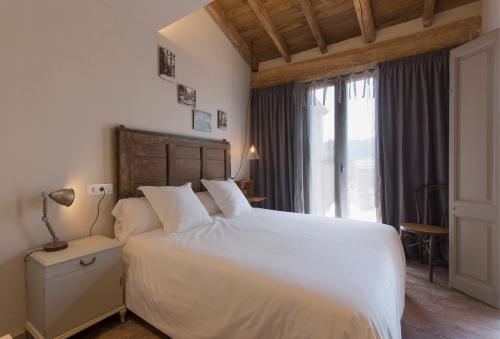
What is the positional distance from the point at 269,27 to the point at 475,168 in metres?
2.86

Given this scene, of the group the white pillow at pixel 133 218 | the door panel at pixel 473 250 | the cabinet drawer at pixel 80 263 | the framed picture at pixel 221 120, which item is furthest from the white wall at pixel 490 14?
the cabinet drawer at pixel 80 263

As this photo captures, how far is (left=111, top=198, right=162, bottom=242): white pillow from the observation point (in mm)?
2014

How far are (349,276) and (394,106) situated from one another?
105 inches

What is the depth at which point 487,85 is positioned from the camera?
2104 millimetres

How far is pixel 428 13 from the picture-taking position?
2.77 meters

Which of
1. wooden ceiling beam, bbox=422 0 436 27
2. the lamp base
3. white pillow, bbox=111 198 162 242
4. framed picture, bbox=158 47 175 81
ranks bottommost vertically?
the lamp base

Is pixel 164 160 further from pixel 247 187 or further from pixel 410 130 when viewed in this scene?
pixel 410 130

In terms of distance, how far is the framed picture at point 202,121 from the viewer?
3.09m

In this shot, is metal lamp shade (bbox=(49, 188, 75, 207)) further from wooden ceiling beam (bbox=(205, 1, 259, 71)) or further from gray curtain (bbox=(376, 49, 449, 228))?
gray curtain (bbox=(376, 49, 449, 228))

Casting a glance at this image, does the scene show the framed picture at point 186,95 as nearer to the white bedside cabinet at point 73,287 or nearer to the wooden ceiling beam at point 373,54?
the wooden ceiling beam at point 373,54

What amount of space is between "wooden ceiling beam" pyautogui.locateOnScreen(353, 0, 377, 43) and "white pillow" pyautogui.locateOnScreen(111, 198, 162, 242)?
320cm

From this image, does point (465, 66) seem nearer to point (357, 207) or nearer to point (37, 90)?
point (357, 207)

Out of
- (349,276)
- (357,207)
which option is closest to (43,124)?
(349,276)

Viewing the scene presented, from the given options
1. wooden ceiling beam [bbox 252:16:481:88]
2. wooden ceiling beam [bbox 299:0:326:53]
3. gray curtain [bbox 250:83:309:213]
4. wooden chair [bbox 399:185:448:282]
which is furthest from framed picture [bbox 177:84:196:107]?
wooden chair [bbox 399:185:448:282]
